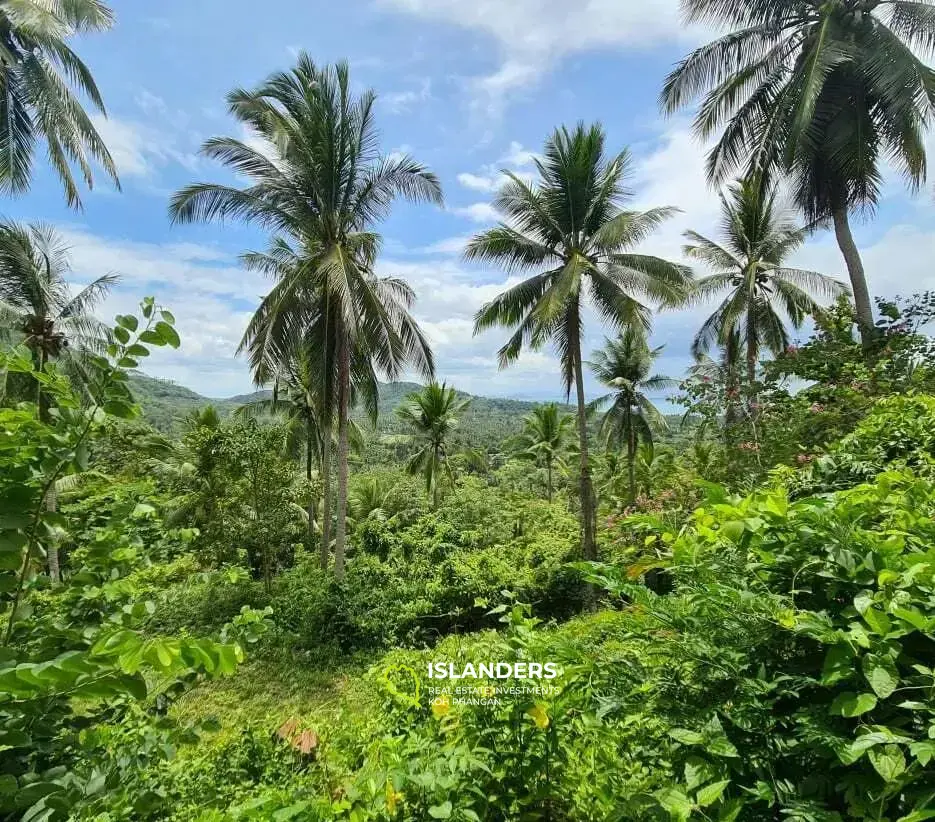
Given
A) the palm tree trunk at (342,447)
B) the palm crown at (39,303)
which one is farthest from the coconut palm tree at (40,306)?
the palm tree trunk at (342,447)

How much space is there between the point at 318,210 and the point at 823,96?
33.9 ft

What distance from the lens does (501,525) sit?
44.1 feet

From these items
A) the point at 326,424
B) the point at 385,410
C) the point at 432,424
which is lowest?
the point at 326,424

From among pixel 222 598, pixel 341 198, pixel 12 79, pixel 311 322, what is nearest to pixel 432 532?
pixel 222 598

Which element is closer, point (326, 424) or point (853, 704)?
point (853, 704)

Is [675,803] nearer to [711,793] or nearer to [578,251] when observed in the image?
[711,793]

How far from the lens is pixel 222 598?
10727 mm

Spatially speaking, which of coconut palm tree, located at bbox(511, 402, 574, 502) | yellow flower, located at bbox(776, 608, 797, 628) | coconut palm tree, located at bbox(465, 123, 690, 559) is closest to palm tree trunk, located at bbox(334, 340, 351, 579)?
coconut palm tree, located at bbox(465, 123, 690, 559)

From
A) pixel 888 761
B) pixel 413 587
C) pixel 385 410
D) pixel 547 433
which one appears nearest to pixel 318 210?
pixel 413 587

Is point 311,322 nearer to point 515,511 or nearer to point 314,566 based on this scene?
Result: point 314,566

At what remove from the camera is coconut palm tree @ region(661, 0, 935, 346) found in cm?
830

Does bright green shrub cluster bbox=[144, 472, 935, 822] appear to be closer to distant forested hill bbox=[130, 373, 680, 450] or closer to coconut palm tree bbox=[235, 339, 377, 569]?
distant forested hill bbox=[130, 373, 680, 450]

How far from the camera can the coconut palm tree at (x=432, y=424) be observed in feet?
59.1

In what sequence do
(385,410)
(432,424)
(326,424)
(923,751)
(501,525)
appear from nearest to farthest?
1. (923,751)
2. (326,424)
3. (501,525)
4. (432,424)
5. (385,410)
